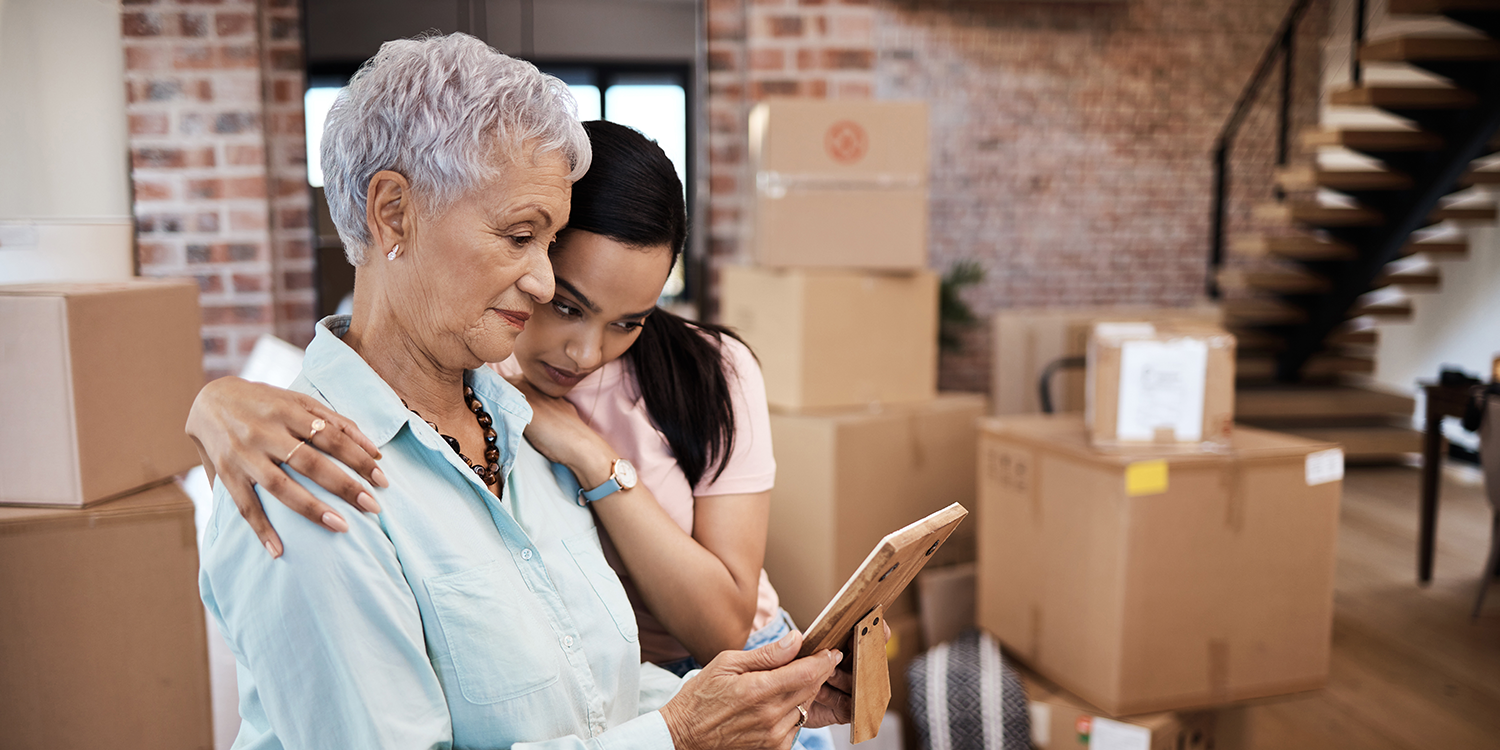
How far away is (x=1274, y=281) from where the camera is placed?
5371 millimetres

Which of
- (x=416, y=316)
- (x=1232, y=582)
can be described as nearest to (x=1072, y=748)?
(x=1232, y=582)

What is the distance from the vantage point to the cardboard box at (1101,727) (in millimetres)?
2035

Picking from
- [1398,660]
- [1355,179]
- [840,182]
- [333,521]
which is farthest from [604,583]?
[1355,179]

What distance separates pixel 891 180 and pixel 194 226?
1.94 metres

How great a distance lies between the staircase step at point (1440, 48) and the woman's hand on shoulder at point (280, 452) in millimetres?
4770

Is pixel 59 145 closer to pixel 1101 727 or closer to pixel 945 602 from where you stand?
pixel 945 602

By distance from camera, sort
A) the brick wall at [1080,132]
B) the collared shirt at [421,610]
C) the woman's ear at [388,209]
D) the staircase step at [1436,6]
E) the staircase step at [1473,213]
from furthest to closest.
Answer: the staircase step at [1473,213] → the brick wall at [1080,132] → the staircase step at [1436,6] → the woman's ear at [388,209] → the collared shirt at [421,610]

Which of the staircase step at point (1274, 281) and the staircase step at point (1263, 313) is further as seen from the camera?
the staircase step at point (1263, 313)

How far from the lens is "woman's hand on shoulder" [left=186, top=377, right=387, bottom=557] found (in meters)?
0.79

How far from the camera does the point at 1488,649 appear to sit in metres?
3.09

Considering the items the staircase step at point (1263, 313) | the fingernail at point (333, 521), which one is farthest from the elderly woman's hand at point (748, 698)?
the staircase step at point (1263, 313)

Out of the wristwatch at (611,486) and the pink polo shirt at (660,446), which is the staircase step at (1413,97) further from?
the wristwatch at (611,486)

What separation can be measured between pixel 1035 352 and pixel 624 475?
2.45 meters

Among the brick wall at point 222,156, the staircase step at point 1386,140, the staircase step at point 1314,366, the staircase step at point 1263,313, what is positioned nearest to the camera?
the brick wall at point 222,156
